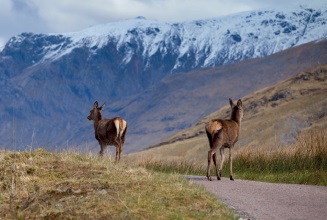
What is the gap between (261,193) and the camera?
15250 millimetres

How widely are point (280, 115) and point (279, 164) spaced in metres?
93.1

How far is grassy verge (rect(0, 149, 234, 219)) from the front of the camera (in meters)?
10.9

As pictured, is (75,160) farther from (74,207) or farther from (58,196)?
(74,207)

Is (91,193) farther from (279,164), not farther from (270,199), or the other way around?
(279,164)

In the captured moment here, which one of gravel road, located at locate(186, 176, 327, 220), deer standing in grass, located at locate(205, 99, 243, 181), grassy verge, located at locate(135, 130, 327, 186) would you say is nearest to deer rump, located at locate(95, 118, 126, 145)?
grassy verge, located at locate(135, 130, 327, 186)

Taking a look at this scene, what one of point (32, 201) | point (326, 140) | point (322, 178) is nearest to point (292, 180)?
point (322, 178)

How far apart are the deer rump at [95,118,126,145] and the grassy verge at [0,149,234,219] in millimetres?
5053

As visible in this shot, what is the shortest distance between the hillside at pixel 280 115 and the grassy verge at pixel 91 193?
56151 mm

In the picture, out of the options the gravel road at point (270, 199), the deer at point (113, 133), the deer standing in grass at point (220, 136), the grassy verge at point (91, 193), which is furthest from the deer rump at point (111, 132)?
the grassy verge at point (91, 193)

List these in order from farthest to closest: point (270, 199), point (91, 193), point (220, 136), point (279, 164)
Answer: point (279, 164) < point (220, 136) < point (270, 199) < point (91, 193)

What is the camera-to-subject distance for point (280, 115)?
113062 mm

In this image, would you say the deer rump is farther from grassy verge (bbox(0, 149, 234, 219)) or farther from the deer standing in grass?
grassy verge (bbox(0, 149, 234, 219))

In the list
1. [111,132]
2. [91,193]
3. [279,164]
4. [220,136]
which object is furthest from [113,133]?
[91,193]

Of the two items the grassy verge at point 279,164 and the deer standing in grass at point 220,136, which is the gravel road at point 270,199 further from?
the grassy verge at point 279,164
